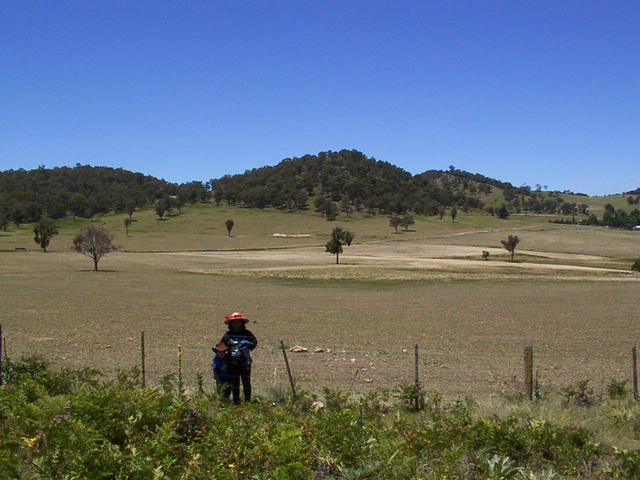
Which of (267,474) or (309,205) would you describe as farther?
(309,205)

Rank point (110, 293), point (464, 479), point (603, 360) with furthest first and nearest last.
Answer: point (110, 293) → point (603, 360) → point (464, 479)

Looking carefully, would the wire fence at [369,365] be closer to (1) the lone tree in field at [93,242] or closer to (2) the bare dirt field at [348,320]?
(2) the bare dirt field at [348,320]

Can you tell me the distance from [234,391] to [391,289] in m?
35.5

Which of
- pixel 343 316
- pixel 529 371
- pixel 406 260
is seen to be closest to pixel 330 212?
pixel 406 260

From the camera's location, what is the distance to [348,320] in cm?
2738

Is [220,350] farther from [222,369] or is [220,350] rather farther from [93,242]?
[93,242]

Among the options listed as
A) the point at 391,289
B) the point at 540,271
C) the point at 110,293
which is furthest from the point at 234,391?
the point at 540,271

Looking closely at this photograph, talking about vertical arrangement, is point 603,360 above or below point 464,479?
below

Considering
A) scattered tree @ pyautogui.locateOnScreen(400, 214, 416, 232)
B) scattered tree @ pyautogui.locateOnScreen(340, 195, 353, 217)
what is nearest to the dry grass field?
scattered tree @ pyautogui.locateOnScreen(400, 214, 416, 232)

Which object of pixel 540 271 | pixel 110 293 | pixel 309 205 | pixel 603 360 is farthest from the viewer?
pixel 309 205

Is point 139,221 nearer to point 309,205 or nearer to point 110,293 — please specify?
point 309,205

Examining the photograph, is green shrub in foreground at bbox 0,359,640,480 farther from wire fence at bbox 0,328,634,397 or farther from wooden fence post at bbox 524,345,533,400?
wire fence at bbox 0,328,634,397

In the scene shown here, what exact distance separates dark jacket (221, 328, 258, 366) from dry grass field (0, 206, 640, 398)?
1404 mm

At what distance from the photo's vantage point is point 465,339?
2164cm
